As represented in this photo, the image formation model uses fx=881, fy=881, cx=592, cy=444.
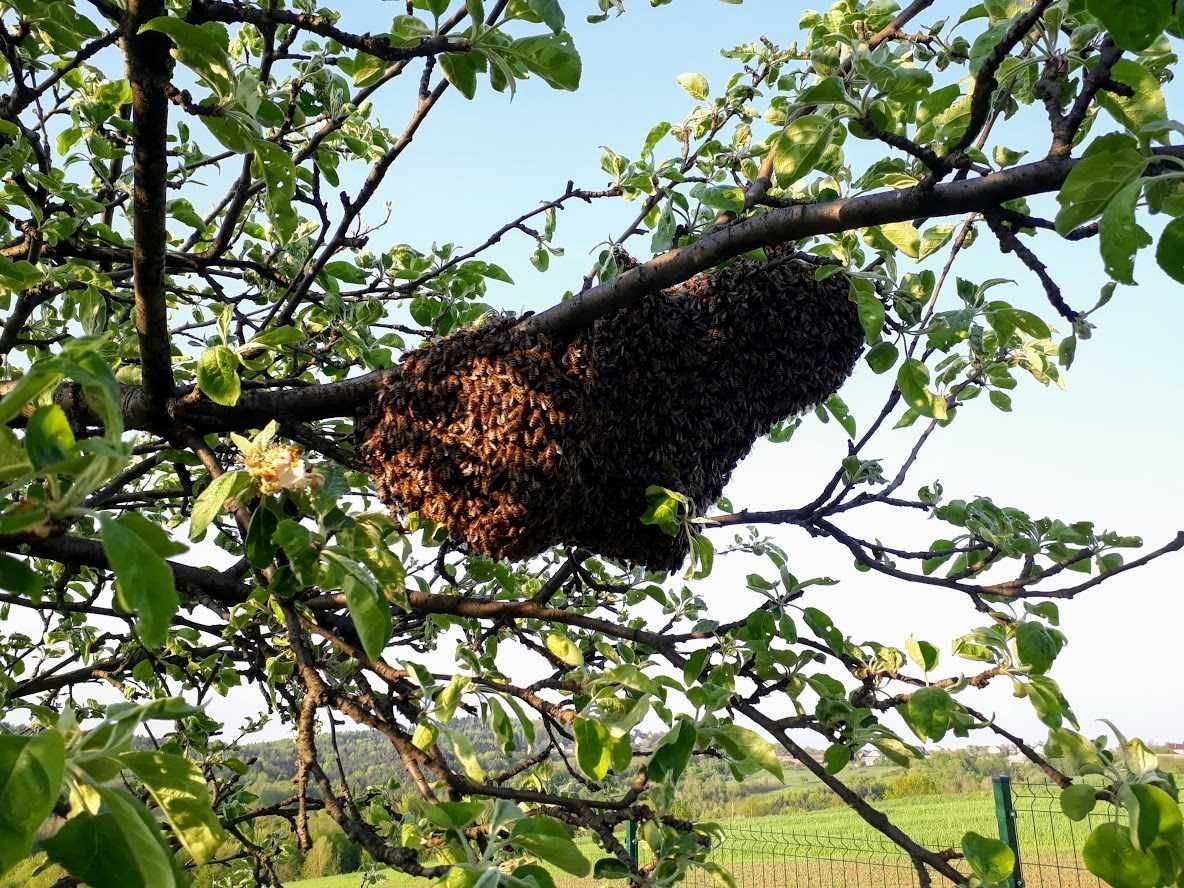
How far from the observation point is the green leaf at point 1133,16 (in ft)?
3.40

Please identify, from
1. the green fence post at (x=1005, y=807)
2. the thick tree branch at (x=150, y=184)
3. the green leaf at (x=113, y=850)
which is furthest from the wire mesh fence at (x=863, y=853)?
the green leaf at (x=113, y=850)

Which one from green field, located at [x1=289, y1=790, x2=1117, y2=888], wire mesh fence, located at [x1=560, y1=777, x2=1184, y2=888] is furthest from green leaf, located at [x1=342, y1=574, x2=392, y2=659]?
green field, located at [x1=289, y1=790, x2=1117, y2=888]

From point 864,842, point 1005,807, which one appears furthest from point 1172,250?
point 864,842

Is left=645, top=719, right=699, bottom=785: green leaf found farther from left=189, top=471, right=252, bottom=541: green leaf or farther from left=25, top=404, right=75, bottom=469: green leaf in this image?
left=25, top=404, right=75, bottom=469: green leaf

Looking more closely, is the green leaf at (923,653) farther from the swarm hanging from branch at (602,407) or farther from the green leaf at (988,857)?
the swarm hanging from branch at (602,407)

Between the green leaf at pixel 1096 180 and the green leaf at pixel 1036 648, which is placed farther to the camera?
the green leaf at pixel 1036 648

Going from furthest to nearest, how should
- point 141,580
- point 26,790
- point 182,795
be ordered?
point 182,795 → point 141,580 → point 26,790

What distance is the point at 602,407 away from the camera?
2275 mm

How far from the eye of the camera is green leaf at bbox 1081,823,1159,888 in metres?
1.49

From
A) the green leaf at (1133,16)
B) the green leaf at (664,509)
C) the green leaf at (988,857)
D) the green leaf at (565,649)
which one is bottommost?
the green leaf at (988,857)

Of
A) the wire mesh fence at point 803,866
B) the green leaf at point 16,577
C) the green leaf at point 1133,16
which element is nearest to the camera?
the green leaf at point 1133,16

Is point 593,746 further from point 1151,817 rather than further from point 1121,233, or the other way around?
point 1121,233

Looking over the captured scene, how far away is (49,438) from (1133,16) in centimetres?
136

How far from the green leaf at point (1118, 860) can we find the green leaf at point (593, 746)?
2.84ft
